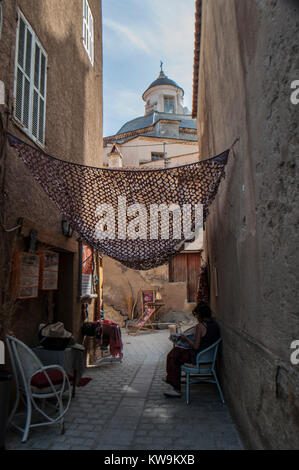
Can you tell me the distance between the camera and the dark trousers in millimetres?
4152

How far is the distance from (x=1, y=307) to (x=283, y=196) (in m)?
2.66

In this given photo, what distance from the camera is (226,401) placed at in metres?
3.80

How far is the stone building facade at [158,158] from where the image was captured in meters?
12.5

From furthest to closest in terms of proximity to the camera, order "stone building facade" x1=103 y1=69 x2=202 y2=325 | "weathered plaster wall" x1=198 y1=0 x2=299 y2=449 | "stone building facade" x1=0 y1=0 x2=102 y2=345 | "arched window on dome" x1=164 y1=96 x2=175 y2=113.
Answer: "arched window on dome" x1=164 y1=96 x2=175 y2=113, "stone building facade" x1=103 y1=69 x2=202 y2=325, "stone building facade" x1=0 y1=0 x2=102 y2=345, "weathered plaster wall" x1=198 y1=0 x2=299 y2=449

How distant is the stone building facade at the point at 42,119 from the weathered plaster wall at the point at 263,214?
224cm

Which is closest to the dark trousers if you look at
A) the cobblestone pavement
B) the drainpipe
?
the cobblestone pavement

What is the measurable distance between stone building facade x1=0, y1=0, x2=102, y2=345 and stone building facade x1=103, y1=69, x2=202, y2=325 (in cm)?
662

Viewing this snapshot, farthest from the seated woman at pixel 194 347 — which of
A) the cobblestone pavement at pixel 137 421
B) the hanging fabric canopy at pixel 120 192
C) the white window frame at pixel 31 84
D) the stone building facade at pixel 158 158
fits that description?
the stone building facade at pixel 158 158

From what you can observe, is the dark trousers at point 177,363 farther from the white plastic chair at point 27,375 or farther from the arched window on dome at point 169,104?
the arched window on dome at point 169,104

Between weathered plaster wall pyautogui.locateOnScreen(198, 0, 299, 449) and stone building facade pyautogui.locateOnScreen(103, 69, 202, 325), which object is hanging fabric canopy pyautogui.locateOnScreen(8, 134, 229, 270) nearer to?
weathered plaster wall pyautogui.locateOnScreen(198, 0, 299, 449)

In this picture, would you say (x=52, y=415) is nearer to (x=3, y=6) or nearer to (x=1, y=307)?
(x=1, y=307)

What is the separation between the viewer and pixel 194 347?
4.05 m
